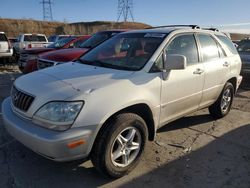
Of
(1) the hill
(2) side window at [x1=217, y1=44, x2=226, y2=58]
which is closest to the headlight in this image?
(2) side window at [x1=217, y1=44, x2=226, y2=58]

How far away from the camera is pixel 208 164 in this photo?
3.95 metres

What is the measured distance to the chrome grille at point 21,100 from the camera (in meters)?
3.32

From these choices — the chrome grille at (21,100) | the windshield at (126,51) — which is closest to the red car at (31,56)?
the windshield at (126,51)

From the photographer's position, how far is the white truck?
17.5 meters

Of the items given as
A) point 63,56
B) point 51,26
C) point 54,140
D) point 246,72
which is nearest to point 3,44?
point 63,56

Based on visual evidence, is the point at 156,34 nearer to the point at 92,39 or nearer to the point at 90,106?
the point at 90,106

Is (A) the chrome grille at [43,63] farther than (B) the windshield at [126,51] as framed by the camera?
Yes

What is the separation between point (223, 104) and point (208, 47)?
52.9 inches

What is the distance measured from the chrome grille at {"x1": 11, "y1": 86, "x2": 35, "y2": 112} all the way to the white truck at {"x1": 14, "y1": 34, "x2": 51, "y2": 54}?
1445 centimetres

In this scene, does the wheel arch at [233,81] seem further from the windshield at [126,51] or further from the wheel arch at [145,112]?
the wheel arch at [145,112]

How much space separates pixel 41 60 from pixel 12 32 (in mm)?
46647

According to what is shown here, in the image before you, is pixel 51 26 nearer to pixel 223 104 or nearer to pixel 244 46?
pixel 244 46

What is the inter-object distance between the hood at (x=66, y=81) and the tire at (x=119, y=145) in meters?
0.48

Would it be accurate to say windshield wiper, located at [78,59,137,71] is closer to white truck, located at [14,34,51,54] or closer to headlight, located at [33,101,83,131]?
headlight, located at [33,101,83,131]
